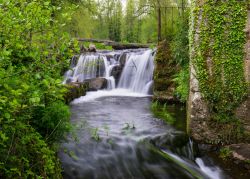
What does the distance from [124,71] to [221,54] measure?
9875mm

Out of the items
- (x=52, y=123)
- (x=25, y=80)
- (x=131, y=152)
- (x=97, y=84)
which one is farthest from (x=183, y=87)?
(x=25, y=80)

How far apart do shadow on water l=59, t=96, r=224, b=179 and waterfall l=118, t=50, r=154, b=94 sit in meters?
5.91

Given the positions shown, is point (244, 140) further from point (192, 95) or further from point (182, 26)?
point (182, 26)

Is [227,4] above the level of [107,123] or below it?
above

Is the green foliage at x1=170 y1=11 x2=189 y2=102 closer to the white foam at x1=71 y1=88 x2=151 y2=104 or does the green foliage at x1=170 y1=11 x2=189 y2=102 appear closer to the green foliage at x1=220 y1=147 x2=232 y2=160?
the white foam at x1=71 y1=88 x2=151 y2=104

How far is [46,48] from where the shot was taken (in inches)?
149

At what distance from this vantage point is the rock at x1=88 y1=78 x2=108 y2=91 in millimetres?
14656

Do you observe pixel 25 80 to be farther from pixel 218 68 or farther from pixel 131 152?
pixel 218 68

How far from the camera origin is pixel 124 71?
53.2 ft

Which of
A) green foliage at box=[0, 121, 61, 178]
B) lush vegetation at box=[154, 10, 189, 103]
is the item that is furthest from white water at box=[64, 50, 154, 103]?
green foliage at box=[0, 121, 61, 178]

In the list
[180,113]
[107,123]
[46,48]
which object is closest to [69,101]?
[107,123]

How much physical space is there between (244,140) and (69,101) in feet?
21.8

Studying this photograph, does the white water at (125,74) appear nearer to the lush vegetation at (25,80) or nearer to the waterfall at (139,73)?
the waterfall at (139,73)

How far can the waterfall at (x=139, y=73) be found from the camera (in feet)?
47.9
